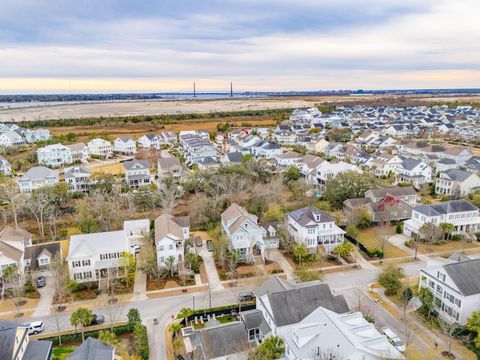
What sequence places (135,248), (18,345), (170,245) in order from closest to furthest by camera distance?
(18,345) → (170,245) → (135,248)

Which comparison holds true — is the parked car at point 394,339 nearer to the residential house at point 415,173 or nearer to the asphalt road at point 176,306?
the asphalt road at point 176,306

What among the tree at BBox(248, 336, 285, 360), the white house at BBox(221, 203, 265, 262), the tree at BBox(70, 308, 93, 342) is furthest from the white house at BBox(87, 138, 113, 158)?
the tree at BBox(248, 336, 285, 360)

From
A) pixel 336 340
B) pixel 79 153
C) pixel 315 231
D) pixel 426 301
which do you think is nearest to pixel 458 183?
pixel 315 231

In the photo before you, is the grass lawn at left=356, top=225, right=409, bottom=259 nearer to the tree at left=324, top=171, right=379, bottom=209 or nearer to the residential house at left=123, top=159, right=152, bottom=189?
the tree at left=324, top=171, right=379, bottom=209

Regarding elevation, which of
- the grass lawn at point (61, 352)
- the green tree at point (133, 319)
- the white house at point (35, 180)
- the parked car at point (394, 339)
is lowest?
the grass lawn at point (61, 352)

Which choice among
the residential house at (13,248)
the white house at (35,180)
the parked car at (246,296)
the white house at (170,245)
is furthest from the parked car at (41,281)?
the white house at (35,180)

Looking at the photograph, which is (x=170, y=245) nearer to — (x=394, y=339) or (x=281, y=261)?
(x=281, y=261)

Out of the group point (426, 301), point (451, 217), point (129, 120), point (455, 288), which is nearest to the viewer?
point (455, 288)

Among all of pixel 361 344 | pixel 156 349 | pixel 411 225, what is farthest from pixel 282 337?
pixel 411 225
